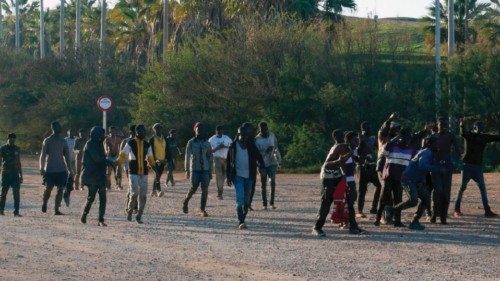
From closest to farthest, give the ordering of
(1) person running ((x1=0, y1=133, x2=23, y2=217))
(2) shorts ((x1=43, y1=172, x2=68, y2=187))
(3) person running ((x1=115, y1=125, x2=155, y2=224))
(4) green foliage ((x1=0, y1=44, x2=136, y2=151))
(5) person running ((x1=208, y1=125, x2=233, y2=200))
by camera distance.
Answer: (3) person running ((x1=115, y1=125, x2=155, y2=224)), (2) shorts ((x1=43, y1=172, x2=68, y2=187)), (1) person running ((x1=0, y1=133, x2=23, y2=217)), (5) person running ((x1=208, y1=125, x2=233, y2=200)), (4) green foliage ((x1=0, y1=44, x2=136, y2=151))

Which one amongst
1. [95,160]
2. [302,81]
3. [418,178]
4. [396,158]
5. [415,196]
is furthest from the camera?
[302,81]

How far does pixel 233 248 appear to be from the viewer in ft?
51.2

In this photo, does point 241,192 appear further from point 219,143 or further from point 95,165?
point 219,143

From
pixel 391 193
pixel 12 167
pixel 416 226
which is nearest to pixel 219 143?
pixel 12 167

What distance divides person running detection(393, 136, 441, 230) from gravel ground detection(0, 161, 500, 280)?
1.43ft

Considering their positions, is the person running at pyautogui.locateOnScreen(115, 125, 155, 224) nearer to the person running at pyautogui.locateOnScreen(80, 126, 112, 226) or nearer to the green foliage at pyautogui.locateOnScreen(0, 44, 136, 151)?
the person running at pyautogui.locateOnScreen(80, 126, 112, 226)

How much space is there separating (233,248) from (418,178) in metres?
3.69

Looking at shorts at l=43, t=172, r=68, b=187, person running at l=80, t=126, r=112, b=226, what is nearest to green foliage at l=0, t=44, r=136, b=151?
shorts at l=43, t=172, r=68, b=187

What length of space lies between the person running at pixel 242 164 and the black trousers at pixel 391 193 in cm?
213

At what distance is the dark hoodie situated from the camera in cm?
1872

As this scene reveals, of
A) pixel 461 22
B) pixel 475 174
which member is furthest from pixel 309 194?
pixel 461 22

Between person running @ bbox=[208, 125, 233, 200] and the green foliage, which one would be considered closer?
person running @ bbox=[208, 125, 233, 200]

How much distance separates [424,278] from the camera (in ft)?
41.0

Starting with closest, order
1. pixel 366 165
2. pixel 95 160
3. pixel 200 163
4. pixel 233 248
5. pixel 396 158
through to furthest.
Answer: pixel 233 248
pixel 396 158
pixel 95 160
pixel 366 165
pixel 200 163
